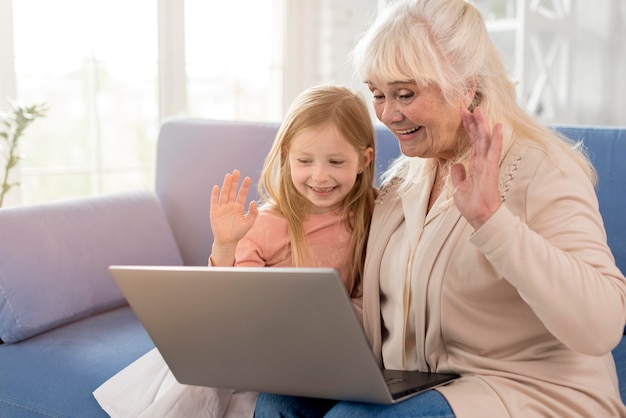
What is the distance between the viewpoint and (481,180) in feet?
4.57

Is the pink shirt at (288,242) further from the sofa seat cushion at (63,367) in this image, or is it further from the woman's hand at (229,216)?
the sofa seat cushion at (63,367)

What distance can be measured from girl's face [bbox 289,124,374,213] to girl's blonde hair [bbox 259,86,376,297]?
19mm

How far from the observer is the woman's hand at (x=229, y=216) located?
72.4 inches

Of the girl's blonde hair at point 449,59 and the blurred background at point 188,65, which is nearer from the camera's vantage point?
the girl's blonde hair at point 449,59

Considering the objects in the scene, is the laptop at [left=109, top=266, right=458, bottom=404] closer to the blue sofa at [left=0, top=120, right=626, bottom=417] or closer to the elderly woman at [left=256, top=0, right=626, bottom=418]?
the elderly woman at [left=256, top=0, right=626, bottom=418]

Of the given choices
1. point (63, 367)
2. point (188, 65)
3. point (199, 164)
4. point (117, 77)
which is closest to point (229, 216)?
point (63, 367)

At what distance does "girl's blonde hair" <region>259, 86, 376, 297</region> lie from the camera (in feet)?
6.38

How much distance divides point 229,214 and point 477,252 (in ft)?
1.78

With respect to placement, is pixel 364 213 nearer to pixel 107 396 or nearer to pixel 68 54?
pixel 107 396

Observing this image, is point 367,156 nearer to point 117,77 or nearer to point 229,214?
point 229,214

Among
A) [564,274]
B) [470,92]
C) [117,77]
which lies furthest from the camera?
[117,77]

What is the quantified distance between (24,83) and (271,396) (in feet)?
7.16

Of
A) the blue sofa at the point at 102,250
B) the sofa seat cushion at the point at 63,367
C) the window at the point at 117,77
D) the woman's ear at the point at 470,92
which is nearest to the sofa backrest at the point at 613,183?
the blue sofa at the point at 102,250

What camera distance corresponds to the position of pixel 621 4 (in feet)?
12.4
